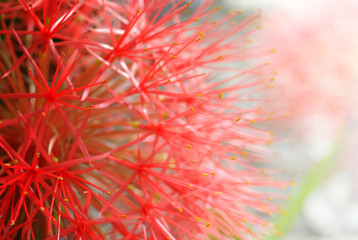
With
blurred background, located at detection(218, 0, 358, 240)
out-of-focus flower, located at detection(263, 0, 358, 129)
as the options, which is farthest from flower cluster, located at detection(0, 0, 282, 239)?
out-of-focus flower, located at detection(263, 0, 358, 129)

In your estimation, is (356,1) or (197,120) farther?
(356,1)

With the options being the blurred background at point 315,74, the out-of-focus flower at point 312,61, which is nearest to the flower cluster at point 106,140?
the blurred background at point 315,74

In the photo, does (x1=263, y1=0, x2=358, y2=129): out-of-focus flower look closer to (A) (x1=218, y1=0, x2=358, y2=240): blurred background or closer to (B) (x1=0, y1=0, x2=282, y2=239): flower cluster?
(A) (x1=218, y1=0, x2=358, y2=240): blurred background

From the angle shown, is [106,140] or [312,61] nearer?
[106,140]

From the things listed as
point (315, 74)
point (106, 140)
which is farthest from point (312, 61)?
point (106, 140)

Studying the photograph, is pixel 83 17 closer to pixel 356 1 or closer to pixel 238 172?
Result: pixel 238 172

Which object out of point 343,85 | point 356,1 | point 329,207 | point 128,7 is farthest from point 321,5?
point 128,7

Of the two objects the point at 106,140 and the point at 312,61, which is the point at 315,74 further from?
the point at 106,140

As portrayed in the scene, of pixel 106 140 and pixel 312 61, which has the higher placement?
pixel 312 61
